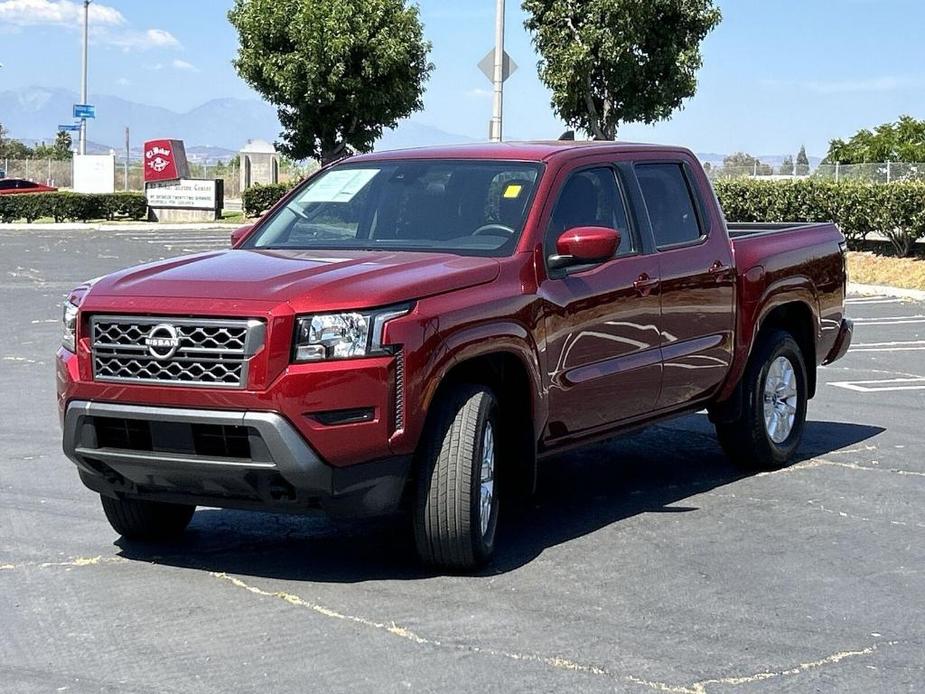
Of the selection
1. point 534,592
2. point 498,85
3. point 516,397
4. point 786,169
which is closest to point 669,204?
point 516,397

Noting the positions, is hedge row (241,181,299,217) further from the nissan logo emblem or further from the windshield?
the nissan logo emblem

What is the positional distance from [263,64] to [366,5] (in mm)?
3390

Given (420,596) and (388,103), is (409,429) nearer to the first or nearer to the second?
(420,596)

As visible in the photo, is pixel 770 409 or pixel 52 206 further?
pixel 52 206

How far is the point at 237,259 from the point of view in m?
6.36

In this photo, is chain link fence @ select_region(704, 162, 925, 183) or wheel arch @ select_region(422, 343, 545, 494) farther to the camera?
chain link fence @ select_region(704, 162, 925, 183)

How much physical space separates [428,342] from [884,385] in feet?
24.0

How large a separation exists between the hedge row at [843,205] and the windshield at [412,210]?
17.3 metres

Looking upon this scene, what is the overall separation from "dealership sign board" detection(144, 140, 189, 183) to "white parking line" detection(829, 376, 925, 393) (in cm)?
3635

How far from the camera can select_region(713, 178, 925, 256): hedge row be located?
909 inches

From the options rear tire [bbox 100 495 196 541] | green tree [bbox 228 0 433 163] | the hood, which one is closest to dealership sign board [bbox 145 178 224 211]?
green tree [bbox 228 0 433 163]

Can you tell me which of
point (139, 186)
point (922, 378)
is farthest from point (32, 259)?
point (139, 186)

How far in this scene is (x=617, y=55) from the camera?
31.3 meters

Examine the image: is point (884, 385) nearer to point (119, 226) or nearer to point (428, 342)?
point (428, 342)
